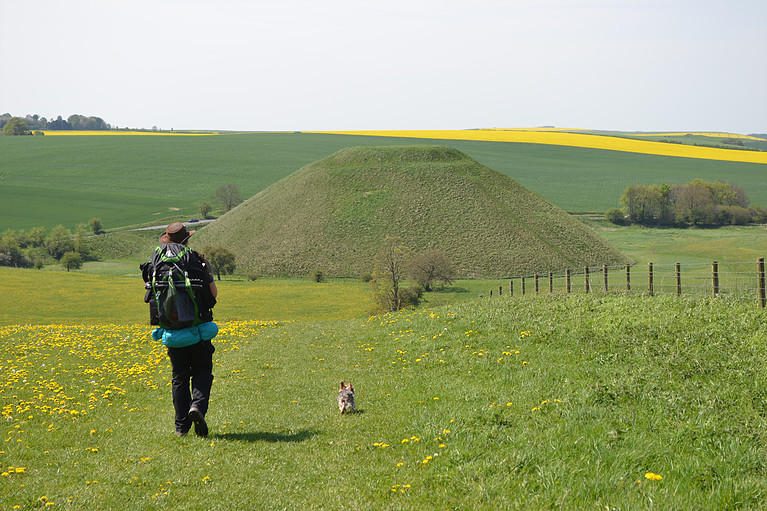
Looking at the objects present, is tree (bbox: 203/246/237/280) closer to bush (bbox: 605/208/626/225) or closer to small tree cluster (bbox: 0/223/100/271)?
small tree cluster (bbox: 0/223/100/271)

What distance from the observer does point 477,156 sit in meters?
167

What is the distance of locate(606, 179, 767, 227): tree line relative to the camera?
384 ft

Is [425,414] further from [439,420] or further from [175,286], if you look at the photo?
[175,286]

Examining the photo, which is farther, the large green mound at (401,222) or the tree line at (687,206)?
the tree line at (687,206)

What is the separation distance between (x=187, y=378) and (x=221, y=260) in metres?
75.3

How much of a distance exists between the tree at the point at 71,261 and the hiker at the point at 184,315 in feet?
316

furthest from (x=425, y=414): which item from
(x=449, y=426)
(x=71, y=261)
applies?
(x=71, y=261)

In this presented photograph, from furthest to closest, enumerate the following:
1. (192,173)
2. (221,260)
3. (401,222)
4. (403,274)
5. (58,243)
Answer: (192,173) < (58,243) < (401,222) < (221,260) < (403,274)

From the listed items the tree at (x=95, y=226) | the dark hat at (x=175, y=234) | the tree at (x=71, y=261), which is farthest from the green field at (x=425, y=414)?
the tree at (x=95, y=226)

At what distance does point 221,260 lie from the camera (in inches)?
3236

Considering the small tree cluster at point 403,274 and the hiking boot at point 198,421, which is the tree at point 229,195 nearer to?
the small tree cluster at point 403,274

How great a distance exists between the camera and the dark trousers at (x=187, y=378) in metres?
9.30

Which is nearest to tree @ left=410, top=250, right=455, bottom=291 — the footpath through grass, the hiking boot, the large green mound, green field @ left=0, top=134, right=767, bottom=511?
the large green mound

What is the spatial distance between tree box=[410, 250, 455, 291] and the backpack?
59.9 metres
